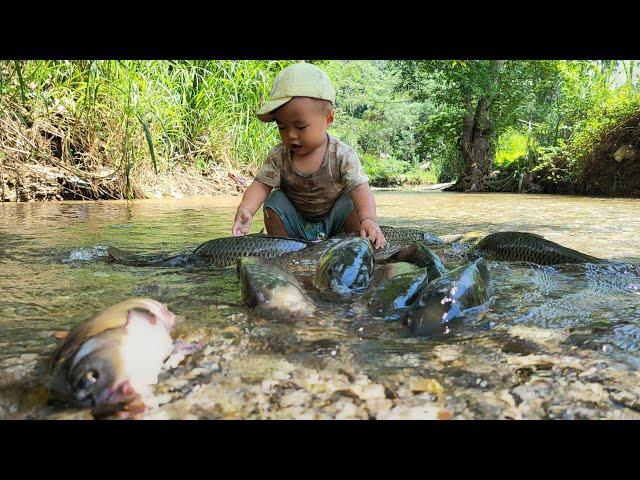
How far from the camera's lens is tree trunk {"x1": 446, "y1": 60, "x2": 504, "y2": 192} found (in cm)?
2075

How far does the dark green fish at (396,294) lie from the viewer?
214cm

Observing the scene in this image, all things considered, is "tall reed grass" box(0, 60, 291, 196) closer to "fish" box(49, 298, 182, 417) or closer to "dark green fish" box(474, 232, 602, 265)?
"dark green fish" box(474, 232, 602, 265)

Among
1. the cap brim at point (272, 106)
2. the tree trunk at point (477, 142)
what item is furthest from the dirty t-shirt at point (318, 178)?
the tree trunk at point (477, 142)

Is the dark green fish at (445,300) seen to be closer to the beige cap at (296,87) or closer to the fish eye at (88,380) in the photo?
the fish eye at (88,380)

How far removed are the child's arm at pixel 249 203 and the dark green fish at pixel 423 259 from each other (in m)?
1.28

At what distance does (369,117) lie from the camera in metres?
45.6

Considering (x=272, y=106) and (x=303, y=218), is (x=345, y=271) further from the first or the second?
(x=303, y=218)

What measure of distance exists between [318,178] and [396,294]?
219 cm

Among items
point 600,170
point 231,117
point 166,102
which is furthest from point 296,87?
point 600,170

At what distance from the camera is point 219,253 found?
3.40 meters

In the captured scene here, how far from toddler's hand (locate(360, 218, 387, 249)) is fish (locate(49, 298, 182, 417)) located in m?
2.20

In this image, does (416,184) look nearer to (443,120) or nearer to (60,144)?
(443,120)
